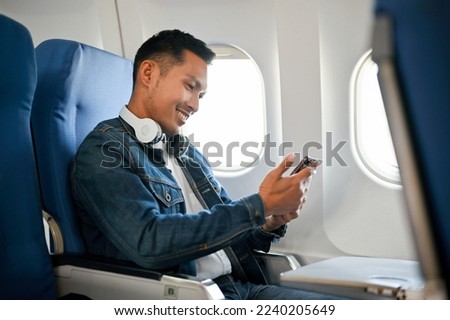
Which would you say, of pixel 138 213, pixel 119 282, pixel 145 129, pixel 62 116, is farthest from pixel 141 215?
pixel 62 116

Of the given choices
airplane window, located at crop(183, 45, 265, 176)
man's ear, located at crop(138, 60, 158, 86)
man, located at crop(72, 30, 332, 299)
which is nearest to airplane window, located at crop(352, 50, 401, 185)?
airplane window, located at crop(183, 45, 265, 176)

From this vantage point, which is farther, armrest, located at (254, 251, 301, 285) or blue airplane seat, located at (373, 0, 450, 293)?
armrest, located at (254, 251, 301, 285)

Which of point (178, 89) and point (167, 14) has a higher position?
point (167, 14)

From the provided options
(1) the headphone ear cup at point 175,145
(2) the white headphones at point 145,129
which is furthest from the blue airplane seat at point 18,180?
(1) the headphone ear cup at point 175,145

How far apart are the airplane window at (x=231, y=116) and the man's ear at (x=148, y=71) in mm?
561

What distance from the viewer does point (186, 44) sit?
63.0 inches

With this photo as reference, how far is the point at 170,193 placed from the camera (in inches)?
59.3

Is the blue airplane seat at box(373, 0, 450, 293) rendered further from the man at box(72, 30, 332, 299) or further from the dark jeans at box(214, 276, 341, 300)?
the dark jeans at box(214, 276, 341, 300)

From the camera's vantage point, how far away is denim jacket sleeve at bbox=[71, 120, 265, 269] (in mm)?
1281

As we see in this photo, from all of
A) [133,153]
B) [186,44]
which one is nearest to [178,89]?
[186,44]

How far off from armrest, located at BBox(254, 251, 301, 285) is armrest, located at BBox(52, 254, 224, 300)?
46 centimetres

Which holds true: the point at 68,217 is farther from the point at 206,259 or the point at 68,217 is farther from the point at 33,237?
the point at 206,259

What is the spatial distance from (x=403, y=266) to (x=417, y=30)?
0.69 m

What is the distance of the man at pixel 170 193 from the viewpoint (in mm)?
1299
